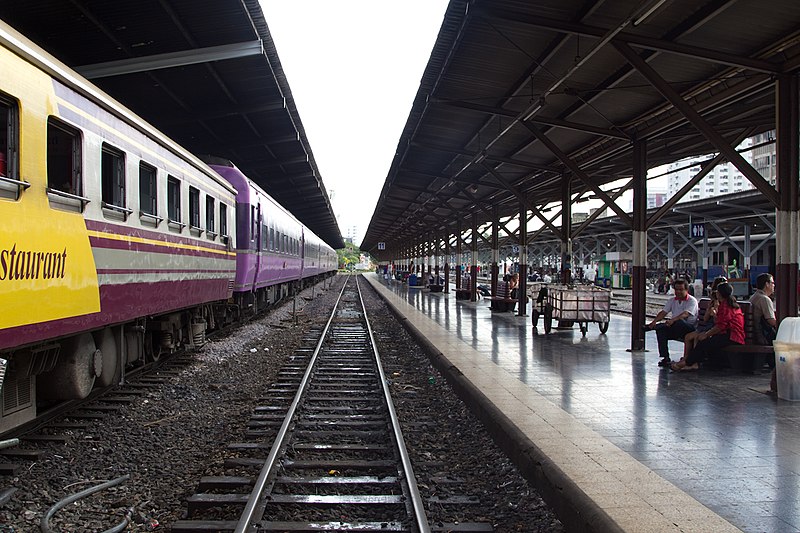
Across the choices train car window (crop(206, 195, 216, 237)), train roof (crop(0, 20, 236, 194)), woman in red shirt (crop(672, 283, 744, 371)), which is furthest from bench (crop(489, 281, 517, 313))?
train roof (crop(0, 20, 236, 194))

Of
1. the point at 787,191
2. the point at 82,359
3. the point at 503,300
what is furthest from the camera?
the point at 503,300

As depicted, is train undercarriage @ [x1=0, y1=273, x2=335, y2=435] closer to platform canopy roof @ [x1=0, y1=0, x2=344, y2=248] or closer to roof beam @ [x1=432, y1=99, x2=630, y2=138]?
platform canopy roof @ [x1=0, y1=0, x2=344, y2=248]

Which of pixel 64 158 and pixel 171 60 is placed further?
pixel 171 60

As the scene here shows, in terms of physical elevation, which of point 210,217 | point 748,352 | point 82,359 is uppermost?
point 210,217

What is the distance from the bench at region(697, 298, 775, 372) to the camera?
28.0 feet

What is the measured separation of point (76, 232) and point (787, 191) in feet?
25.2

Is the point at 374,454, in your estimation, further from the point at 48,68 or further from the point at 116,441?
the point at 48,68

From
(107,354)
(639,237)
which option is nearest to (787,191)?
(639,237)

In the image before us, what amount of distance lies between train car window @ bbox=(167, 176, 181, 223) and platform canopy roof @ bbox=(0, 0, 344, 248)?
2799 millimetres

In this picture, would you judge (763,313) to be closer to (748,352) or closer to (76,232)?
(748,352)

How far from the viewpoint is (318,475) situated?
17.3 feet

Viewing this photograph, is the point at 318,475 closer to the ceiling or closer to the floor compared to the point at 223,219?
closer to the floor

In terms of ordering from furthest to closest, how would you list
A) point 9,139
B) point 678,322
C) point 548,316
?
point 548,316, point 678,322, point 9,139

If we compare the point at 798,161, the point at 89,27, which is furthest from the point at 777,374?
the point at 89,27
